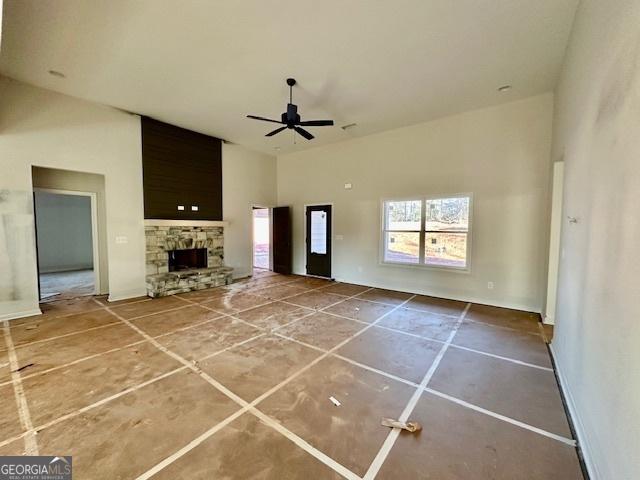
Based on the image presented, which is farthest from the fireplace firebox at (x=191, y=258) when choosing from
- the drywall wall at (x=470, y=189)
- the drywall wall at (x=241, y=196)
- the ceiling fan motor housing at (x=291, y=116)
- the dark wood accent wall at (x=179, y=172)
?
the ceiling fan motor housing at (x=291, y=116)

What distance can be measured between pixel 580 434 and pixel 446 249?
380 cm

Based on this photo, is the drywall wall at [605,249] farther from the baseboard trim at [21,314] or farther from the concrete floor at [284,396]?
the baseboard trim at [21,314]

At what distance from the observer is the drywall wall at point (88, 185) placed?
486cm

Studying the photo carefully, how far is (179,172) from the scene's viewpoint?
6.00 meters

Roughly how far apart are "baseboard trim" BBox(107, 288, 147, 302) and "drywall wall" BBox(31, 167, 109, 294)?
2.50ft

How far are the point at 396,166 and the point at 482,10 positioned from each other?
329 centimetres

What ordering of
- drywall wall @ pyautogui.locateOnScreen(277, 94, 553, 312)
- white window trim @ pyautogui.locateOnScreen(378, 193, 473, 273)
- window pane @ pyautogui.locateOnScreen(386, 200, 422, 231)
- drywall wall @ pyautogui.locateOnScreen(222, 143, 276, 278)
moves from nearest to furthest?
drywall wall @ pyautogui.locateOnScreen(277, 94, 553, 312) < white window trim @ pyautogui.locateOnScreen(378, 193, 473, 273) < window pane @ pyautogui.locateOnScreen(386, 200, 422, 231) < drywall wall @ pyautogui.locateOnScreen(222, 143, 276, 278)

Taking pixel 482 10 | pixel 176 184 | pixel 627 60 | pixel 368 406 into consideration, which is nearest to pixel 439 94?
pixel 482 10

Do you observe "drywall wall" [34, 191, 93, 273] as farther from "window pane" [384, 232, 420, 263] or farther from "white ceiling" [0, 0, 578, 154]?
"window pane" [384, 232, 420, 263]

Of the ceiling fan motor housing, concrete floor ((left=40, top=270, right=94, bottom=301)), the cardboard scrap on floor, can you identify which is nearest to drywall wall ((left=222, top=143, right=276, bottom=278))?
concrete floor ((left=40, top=270, right=94, bottom=301))

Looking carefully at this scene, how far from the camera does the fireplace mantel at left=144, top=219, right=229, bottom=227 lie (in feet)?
18.2

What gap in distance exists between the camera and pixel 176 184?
5.96m

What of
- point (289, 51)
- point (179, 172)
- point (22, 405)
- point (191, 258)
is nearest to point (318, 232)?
point (191, 258)

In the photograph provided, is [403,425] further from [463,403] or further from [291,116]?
[291,116]
